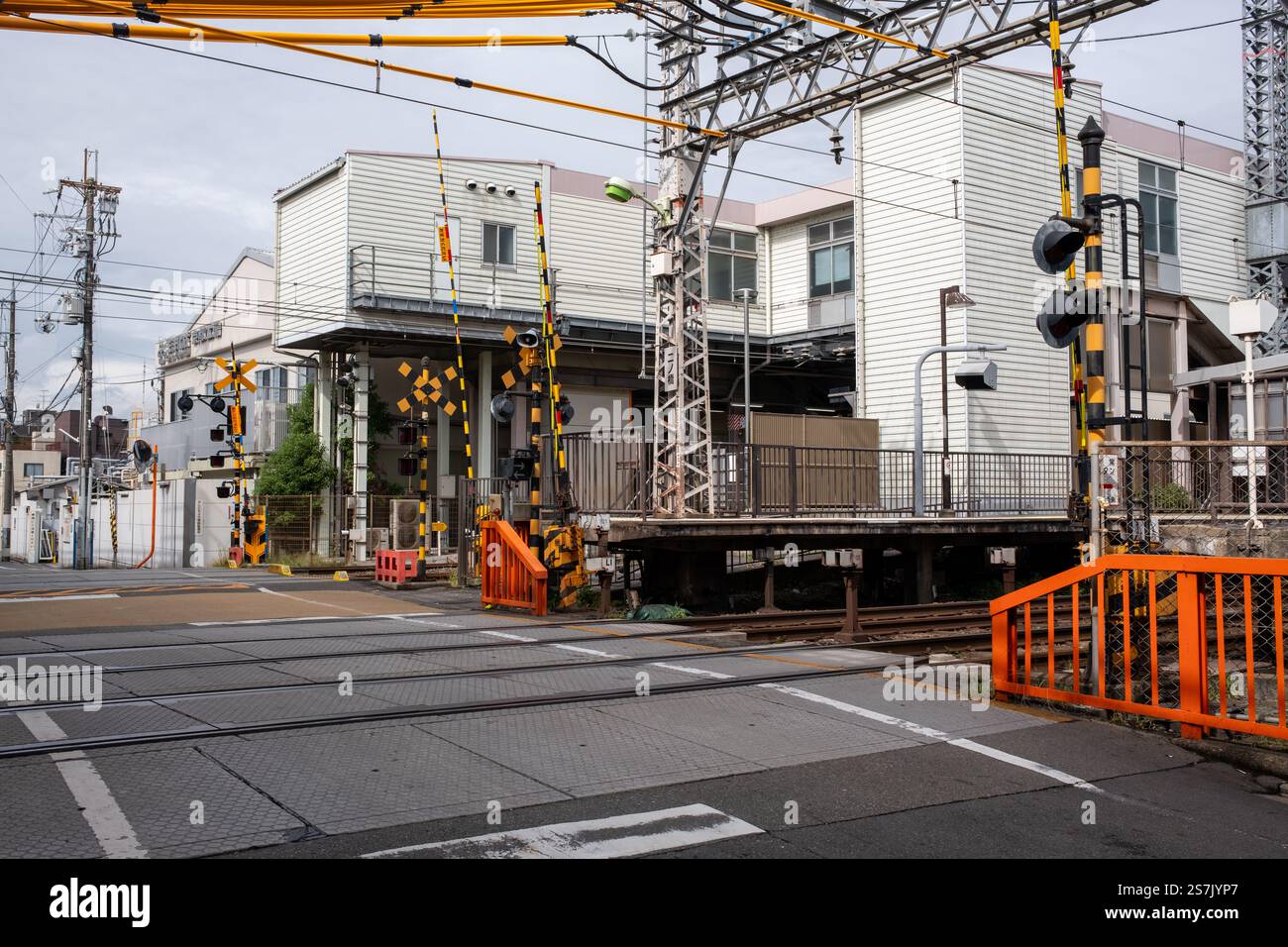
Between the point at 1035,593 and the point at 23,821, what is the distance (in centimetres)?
702

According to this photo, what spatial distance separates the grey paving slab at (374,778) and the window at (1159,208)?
28149 mm

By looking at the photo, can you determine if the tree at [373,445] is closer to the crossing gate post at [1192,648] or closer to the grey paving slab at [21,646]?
the grey paving slab at [21,646]

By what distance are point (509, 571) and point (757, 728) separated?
8755 mm

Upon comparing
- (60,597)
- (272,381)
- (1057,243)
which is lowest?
(60,597)

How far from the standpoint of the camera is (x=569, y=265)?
31.5 meters

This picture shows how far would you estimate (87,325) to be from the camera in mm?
37750

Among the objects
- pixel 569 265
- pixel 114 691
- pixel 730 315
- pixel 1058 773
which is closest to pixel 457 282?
pixel 569 265

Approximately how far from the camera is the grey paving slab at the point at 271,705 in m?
7.82

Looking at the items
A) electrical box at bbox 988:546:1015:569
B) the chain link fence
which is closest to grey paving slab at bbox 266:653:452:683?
the chain link fence

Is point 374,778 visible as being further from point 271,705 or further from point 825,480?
point 825,480

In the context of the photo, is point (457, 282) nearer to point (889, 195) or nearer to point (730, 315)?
point (730, 315)

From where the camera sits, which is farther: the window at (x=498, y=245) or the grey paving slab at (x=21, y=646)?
the window at (x=498, y=245)

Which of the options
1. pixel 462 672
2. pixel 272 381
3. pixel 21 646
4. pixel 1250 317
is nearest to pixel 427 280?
pixel 272 381

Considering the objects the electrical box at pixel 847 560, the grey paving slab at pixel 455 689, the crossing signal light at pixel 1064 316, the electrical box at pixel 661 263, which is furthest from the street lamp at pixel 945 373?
the grey paving slab at pixel 455 689
